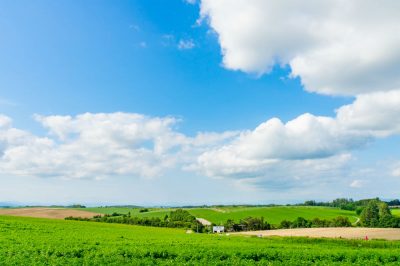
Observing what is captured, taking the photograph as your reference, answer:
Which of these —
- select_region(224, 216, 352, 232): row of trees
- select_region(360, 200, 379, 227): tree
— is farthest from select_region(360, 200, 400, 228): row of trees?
select_region(224, 216, 352, 232): row of trees

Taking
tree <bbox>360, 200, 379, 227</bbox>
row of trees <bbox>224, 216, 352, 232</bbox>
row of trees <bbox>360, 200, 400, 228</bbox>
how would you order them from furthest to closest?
1. tree <bbox>360, 200, 379, 227</bbox>
2. row of trees <bbox>360, 200, 400, 228</bbox>
3. row of trees <bbox>224, 216, 352, 232</bbox>

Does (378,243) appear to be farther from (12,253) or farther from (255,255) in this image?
(12,253)

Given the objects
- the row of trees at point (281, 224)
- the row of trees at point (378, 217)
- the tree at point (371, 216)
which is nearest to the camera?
the row of trees at point (281, 224)

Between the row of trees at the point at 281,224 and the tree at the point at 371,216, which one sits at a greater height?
the tree at the point at 371,216

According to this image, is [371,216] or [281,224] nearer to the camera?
[281,224]

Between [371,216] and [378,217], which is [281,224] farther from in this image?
[378,217]

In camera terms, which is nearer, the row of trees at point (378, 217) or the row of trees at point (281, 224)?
the row of trees at point (281, 224)

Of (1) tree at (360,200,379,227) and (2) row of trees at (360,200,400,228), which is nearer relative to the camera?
(2) row of trees at (360,200,400,228)

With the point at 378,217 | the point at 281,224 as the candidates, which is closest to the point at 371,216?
the point at 378,217

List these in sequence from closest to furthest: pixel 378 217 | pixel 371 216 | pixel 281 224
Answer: pixel 281 224 < pixel 378 217 < pixel 371 216

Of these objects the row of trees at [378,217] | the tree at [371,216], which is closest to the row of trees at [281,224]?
the tree at [371,216]

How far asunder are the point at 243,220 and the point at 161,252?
3638 inches

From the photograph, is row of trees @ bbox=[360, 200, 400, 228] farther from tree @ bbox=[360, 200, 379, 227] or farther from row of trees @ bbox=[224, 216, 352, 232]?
row of trees @ bbox=[224, 216, 352, 232]

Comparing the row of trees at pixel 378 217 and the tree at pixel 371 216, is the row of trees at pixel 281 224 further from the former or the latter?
the row of trees at pixel 378 217
